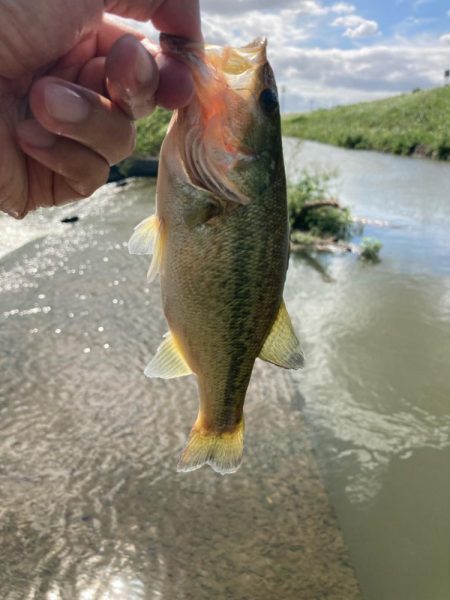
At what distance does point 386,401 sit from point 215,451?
4.11 meters

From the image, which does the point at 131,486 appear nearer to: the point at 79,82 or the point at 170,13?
the point at 79,82

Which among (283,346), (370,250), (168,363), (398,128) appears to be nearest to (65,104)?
(168,363)

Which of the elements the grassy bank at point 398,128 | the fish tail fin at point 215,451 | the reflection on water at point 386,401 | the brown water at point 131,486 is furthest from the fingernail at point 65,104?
the grassy bank at point 398,128

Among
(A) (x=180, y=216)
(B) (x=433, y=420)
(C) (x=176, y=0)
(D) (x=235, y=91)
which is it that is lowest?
(B) (x=433, y=420)

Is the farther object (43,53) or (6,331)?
(6,331)

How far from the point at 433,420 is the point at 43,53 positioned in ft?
16.6

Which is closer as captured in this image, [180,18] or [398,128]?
[180,18]

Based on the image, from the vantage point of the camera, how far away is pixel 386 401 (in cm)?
635

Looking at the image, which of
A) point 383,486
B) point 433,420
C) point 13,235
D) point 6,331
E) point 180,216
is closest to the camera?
point 180,216

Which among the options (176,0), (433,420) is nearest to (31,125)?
(176,0)

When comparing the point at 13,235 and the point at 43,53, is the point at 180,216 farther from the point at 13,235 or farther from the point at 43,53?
the point at 13,235

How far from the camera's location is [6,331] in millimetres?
6969

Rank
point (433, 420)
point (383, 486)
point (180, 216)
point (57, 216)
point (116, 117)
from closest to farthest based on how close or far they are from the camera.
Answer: point (180, 216)
point (116, 117)
point (383, 486)
point (433, 420)
point (57, 216)

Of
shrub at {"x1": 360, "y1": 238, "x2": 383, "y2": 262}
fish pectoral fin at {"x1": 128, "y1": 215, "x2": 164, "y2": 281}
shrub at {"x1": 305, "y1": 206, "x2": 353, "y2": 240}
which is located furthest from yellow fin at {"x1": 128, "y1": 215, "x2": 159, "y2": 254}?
shrub at {"x1": 305, "y1": 206, "x2": 353, "y2": 240}
